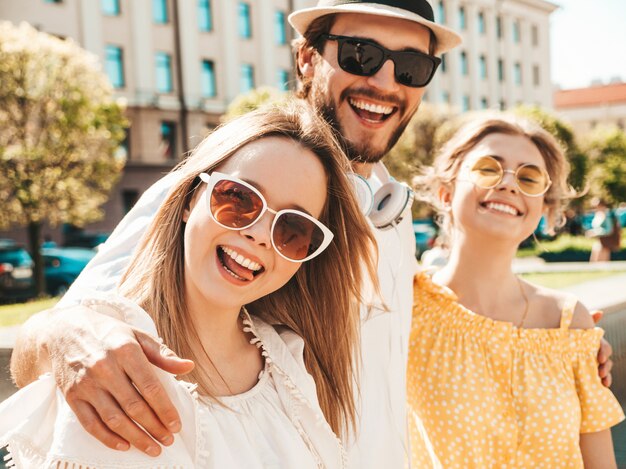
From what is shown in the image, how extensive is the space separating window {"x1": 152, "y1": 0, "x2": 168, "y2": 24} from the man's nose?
94.0 feet

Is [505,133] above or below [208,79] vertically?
below

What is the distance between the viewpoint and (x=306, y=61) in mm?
2568

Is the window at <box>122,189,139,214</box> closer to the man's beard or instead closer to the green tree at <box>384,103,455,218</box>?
the green tree at <box>384,103,455,218</box>

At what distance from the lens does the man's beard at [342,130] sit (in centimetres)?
233

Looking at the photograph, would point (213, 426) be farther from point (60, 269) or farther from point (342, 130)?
point (60, 269)

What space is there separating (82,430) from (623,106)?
241 feet

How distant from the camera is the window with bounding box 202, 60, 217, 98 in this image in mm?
30734

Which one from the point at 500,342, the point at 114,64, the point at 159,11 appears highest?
the point at 159,11

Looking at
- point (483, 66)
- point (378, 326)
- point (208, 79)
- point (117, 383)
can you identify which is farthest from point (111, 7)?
point (117, 383)

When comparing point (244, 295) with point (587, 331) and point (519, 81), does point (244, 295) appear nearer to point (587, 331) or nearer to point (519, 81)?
point (587, 331)

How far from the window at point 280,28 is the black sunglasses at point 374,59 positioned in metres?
32.2

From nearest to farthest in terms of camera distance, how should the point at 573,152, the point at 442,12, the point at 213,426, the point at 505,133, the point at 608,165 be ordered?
the point at 213,426, the point at 505,133, the point at 573,152, the point at 608,165, the point at 442,12

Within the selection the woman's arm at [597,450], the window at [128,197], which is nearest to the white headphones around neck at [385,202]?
the woman's arm at [597,450]

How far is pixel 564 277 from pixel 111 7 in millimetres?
23230
